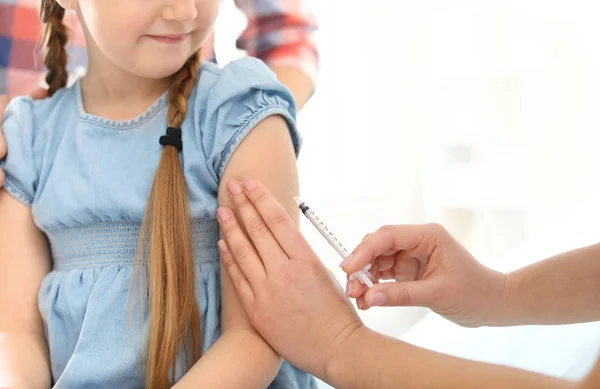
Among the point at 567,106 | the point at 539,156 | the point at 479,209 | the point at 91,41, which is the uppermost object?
the point at 91,41

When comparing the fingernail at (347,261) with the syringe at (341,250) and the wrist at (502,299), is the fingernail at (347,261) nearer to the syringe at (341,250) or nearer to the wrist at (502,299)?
the syringe at (341,250)

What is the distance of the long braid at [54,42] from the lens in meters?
1.16

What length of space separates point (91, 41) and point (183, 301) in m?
0.44

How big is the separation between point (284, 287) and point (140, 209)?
24 centimetres

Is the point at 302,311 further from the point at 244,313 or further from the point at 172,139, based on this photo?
the point at 172,139

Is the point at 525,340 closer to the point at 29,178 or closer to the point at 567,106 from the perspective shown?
the point at 29,178

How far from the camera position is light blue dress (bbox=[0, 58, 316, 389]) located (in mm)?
997

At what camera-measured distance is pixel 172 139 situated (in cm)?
101

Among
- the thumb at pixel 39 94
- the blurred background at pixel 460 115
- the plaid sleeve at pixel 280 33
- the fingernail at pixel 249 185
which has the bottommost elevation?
the blurred background at pixel 460 115

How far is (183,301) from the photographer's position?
979mm

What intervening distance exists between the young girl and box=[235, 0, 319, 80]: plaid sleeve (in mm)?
437

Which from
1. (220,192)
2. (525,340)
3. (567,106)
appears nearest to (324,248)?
(525,340)

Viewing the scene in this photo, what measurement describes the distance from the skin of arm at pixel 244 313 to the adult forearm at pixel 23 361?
246 millimetres

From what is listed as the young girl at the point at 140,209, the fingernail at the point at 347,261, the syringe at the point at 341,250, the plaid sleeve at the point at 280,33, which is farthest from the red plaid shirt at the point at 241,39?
the fingernail at the point at 347,261
